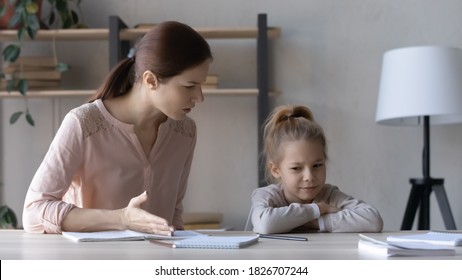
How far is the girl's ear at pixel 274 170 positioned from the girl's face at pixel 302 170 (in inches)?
1.0

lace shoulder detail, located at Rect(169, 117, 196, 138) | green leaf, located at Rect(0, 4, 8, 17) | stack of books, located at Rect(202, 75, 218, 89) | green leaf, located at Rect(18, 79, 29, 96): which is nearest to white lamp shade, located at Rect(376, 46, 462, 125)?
stack of books, located at Rect(202, 75, 218, 89)

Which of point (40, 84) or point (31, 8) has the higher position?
point (31, 8)

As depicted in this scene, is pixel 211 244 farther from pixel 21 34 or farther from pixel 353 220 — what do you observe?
pixel 21 34

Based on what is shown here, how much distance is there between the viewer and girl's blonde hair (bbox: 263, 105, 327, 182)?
2.18 metres

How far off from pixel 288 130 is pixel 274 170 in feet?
0.45

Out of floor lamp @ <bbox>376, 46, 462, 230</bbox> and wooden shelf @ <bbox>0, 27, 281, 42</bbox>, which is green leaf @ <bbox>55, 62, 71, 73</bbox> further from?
floor lamp @ <bbox>376, 46, 462, 230</bbox>

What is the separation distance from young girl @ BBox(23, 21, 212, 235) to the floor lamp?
5.16 ft

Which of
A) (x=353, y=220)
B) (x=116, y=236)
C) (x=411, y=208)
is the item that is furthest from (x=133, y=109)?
(x=411, y=208)

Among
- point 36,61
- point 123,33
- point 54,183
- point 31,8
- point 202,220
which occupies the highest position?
point 31,8

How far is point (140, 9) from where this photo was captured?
398 centimetres

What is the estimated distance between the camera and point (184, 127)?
2.21m

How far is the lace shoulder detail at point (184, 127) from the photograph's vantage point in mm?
2184
